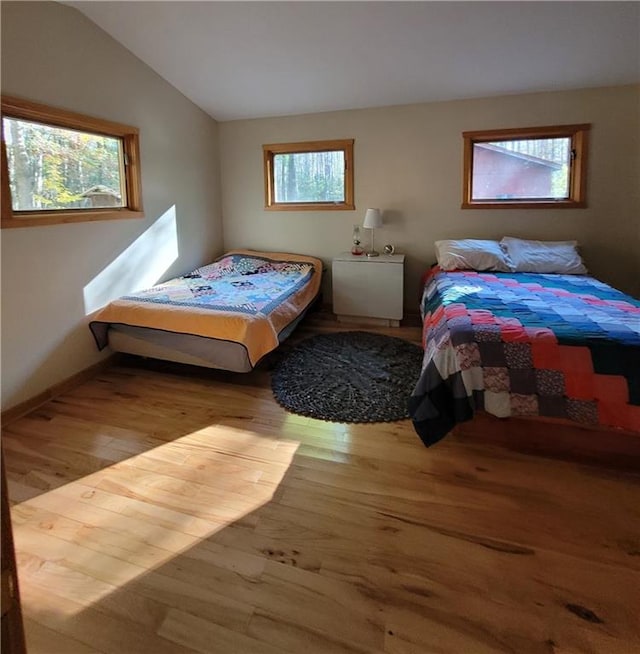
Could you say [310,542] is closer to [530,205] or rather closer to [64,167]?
[64,167]

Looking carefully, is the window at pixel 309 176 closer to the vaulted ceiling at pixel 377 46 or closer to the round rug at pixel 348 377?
the vaulted ceiling at pixel 377 46

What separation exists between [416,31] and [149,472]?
3.21 m

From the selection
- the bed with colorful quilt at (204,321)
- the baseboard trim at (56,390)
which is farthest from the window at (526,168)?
the baseboard trim at (56,390)

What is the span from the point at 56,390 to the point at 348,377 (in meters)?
1.91

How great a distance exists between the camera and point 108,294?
3207 millimetres

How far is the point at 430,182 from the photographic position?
13.6 ft

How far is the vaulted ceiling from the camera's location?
276 centimetres

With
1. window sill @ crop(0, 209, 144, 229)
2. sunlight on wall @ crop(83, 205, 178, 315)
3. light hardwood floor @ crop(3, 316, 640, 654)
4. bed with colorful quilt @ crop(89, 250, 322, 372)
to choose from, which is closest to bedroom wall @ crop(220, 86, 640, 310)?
sunlight on wall @ crop(83, 205, 178, 315)

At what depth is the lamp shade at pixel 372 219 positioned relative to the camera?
13.5ft

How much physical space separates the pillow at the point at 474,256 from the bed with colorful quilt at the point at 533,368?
1.26 meters

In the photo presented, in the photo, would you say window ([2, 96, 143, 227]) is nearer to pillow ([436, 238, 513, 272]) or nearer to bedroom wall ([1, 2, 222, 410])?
bedroom wall ([1, 2, 222, 410])

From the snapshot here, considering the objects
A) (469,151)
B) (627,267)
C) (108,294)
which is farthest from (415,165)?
(108,294)

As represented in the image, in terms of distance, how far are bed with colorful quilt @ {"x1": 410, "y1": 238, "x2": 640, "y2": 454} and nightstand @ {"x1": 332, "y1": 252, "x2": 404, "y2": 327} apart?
1.61 m

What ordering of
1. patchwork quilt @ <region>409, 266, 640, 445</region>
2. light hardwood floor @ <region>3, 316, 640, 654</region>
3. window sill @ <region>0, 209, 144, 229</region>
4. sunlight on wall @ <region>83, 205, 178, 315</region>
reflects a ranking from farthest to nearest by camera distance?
sunlight on wall @ <region>83, 205, 178, 315</region>
window sill @ <region>0, 209, 144, 229</region>
patchwork quilt @ <region>409, 266, 640, 445</region>
light hardwood floor @ <region>3, 316, 640, 654</region>
